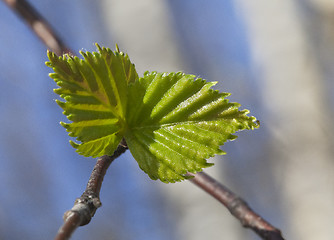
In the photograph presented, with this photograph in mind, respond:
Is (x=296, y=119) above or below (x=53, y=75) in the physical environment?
above

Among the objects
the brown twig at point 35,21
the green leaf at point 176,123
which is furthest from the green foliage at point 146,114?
the brown twig at point 35,21

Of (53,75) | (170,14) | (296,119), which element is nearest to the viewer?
(53,75)

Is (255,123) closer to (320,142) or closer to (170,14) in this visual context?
(320,142)

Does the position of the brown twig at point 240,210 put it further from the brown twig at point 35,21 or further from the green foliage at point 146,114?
the brown twig at point 35,21

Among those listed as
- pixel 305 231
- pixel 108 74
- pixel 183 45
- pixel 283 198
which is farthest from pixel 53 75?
pixel 183 45

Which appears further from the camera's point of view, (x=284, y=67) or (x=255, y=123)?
(x=284, y=67)

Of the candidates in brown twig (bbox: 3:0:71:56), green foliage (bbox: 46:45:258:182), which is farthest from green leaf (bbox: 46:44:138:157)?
brown twig (bbox: 3:0:71:56)

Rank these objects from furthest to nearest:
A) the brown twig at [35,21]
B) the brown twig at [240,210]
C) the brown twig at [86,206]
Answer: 1. the brown twig at [35,21]
2. the brown twig at [240,210]
3. the brown twig at [86,206]

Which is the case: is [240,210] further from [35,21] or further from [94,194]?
[35,21]
